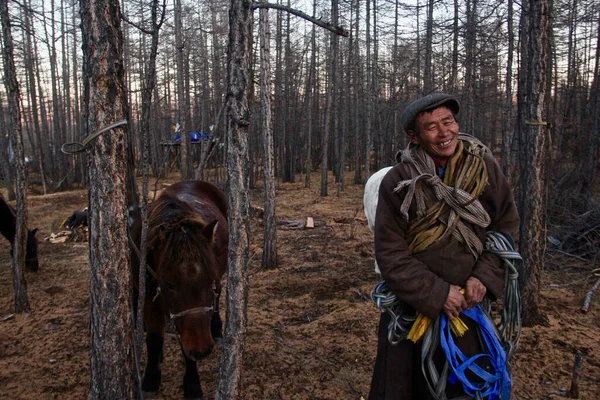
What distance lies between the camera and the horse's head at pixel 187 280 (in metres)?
2.77

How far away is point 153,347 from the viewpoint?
3.48 meters

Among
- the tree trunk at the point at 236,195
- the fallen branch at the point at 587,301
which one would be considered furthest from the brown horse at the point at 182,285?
the fallen branch at the point at 587,301

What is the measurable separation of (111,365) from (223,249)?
199 centimetres

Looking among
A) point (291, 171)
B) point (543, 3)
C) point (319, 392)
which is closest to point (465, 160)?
point (319, 392)

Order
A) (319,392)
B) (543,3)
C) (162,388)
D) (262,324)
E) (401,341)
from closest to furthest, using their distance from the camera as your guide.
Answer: (401,341), (319,392), (162,388), (543,3), (262,324)

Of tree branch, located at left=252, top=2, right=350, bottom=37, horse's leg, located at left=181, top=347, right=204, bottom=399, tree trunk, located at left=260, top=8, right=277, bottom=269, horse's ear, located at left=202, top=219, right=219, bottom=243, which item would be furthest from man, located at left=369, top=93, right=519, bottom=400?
tree trunk, located at left=260, top=8, right=277, bottom=269

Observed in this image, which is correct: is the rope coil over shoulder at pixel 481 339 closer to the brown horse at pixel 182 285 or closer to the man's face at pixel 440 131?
the man's face at pixel 440 131

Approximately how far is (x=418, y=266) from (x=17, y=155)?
5.38m

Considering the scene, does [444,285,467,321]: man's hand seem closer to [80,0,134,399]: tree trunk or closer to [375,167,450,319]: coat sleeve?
[375,167,450,319]: coat sleeve

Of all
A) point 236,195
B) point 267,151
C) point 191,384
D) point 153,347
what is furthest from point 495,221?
point 267,151

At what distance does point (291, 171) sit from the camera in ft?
68.6

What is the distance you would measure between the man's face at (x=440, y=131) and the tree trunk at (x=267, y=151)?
192 inches

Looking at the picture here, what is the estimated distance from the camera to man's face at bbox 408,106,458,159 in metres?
1.91

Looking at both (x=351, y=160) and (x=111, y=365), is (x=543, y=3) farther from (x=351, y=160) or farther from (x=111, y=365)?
(x=351, y=160)
